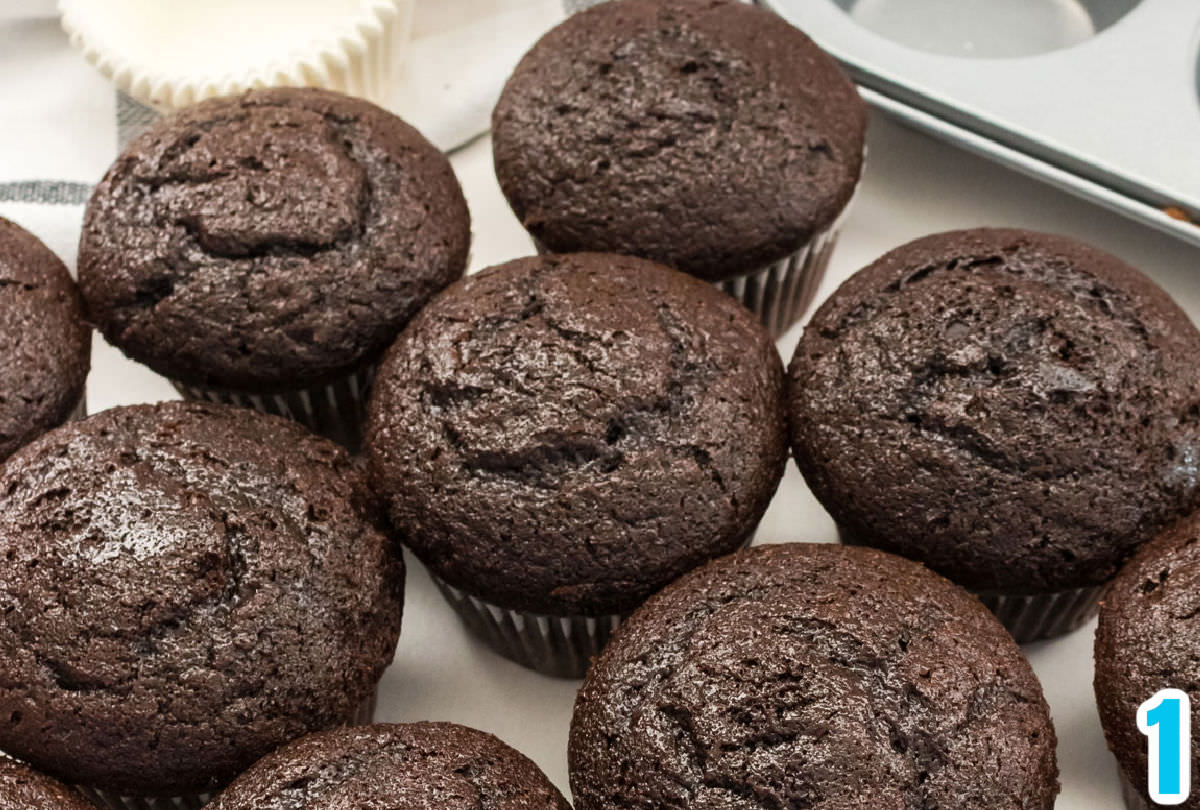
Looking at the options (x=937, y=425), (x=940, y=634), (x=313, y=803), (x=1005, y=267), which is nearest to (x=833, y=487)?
(x=937, y=425)

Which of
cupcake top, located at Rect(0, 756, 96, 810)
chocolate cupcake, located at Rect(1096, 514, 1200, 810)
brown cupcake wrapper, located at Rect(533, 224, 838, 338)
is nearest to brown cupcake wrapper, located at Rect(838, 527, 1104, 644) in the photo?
chocolate cupcake, located at Rect(1096, 514, 1200, 810)

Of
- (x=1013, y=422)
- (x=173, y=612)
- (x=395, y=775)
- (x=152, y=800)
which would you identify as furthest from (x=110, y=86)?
(x=1013, y=422)

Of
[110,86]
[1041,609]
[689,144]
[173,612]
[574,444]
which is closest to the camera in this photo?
[173,612]

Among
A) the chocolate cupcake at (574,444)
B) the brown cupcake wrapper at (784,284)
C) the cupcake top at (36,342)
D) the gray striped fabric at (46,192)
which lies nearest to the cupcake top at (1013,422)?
the chocolate cupcake at (574,444)

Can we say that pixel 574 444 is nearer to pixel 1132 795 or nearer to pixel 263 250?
pixel 263 250

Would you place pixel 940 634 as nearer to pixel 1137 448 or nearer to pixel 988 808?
pixel 988 808

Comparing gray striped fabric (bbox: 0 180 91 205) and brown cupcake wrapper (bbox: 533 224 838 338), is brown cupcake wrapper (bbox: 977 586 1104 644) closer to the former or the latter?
brown cupcake wrapper (bbox: 533 224 838 338)

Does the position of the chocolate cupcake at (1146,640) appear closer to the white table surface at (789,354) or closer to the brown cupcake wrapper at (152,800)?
the white table surface at (789,354)
